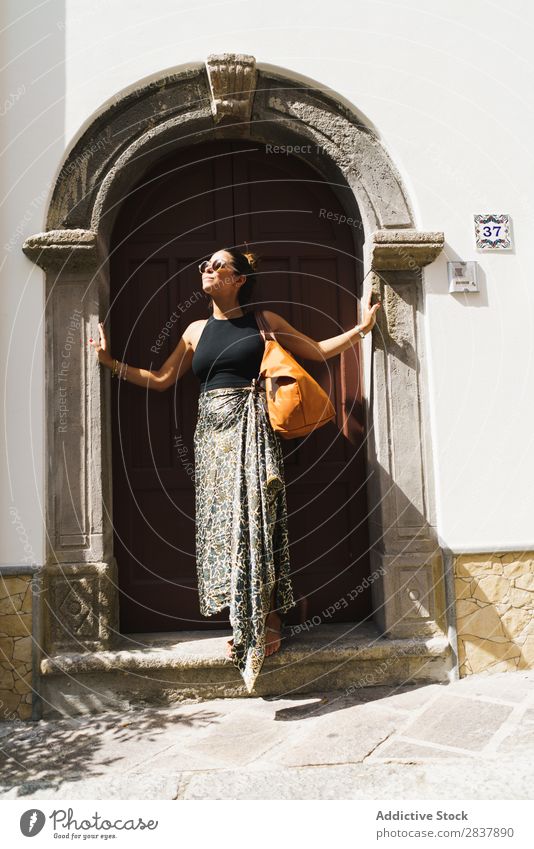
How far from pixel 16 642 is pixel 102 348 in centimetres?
156

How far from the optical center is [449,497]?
3.56 m

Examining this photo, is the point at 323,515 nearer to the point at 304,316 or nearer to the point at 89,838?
the point at 304,316

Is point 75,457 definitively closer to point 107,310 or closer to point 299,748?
point 107,310

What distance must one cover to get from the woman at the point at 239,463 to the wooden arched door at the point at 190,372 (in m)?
0.30

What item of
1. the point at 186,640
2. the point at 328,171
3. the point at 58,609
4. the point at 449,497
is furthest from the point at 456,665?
the point at 328,171

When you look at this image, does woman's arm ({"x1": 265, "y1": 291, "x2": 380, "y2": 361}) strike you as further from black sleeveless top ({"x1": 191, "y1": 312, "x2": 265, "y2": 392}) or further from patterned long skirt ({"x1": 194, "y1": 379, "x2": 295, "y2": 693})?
patterned long skirt ({"x1": 194, "y1": 379, "x2": 295, "y2": 693})

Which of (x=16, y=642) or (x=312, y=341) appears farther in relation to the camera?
(x=312, y=341)

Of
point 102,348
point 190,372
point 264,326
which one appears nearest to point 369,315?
point 264,326

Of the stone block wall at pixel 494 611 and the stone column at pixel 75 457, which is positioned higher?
the stone column at pixel 75 457

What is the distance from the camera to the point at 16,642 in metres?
3.36

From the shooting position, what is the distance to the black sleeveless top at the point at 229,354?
342 cm

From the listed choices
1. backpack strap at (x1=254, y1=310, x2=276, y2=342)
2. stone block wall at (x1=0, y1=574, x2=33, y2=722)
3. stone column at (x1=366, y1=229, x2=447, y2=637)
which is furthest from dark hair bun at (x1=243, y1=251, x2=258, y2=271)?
stone block wall at (x1=0, y1=574, x2=33, y2=722)

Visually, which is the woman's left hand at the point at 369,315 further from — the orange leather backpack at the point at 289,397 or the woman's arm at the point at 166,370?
the woman's arm at the point at 166,370

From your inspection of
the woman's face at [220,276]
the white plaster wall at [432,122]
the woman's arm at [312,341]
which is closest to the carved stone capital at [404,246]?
the white plaster wall at [432,122]
